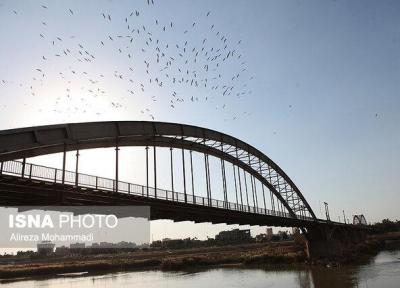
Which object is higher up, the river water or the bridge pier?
the bridge pier

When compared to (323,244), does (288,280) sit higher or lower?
lower

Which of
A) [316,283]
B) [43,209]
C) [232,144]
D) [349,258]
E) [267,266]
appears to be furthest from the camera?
[349,258]

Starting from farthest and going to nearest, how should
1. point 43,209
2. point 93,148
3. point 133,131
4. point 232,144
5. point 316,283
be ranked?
point 232,144, point 316,283, point 133,131, point 93,148, point 43,209

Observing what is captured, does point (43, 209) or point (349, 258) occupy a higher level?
point (43, 209)

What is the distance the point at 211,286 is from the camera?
108 ft

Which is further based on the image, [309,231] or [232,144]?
[309,231]

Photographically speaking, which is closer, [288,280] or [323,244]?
[288,280]

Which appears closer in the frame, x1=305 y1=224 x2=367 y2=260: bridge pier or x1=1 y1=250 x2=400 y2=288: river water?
x1=1 y1=250 x2=400 y2=288: river water

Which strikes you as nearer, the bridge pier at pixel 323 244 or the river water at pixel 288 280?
the river water at pixel 288 280

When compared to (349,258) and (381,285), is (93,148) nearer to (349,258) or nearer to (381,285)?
(381,285)

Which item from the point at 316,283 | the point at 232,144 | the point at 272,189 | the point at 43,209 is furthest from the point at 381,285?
the point at 272,189

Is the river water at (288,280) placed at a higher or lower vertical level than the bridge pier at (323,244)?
lower

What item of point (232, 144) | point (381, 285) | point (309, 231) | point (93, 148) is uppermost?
point (232, 144)

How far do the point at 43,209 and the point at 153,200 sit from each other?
706 centimetres
